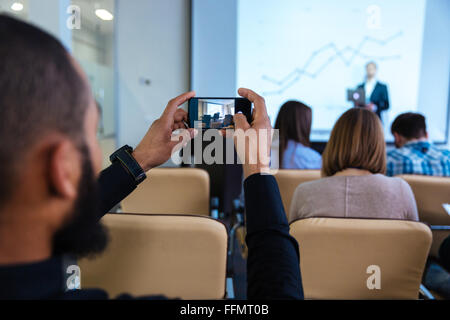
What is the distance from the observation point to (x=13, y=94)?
10.7 inches

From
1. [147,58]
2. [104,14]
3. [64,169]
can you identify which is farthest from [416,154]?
[104,14]

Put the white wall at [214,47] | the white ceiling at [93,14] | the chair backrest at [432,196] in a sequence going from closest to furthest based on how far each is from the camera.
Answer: the chair backrest at [432,196], the white ceiling at [93,14], the white wall at [214,47]

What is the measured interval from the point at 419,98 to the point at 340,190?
14.6ft

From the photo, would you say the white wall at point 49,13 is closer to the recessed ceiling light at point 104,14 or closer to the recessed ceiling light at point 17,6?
the recessed ceiling light at point 17,6

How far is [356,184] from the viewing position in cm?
133

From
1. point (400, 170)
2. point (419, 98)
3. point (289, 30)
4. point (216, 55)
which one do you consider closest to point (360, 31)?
Answer: point (289, 30)

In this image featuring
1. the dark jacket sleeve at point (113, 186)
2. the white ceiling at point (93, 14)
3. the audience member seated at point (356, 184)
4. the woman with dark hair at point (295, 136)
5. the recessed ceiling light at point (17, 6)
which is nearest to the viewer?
the dark jacket sleeve at point (113, 186)

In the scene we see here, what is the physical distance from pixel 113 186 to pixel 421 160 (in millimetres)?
2303

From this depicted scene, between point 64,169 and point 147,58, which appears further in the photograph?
point 147,58

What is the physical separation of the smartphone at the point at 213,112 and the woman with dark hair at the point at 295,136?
1.56m

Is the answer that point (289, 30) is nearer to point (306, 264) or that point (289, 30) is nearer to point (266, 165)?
point (306, 264)

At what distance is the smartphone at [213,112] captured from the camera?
74 centimetres

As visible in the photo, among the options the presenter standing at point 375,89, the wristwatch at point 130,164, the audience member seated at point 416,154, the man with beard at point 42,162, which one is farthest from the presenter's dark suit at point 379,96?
the man with beard at point 42,162

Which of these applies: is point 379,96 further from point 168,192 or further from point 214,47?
point 168,192
